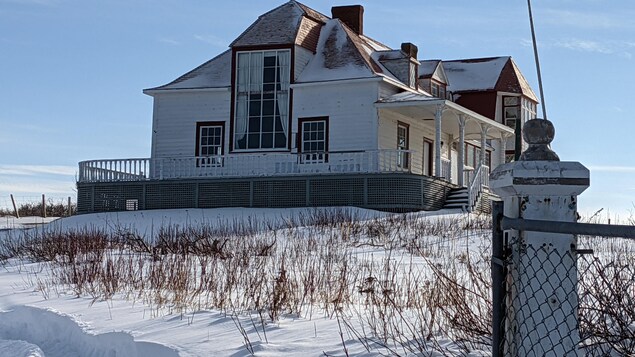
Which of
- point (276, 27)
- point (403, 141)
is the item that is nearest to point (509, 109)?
point (403, 141)

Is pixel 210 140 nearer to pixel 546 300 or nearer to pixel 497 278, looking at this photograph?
pixel 497 278

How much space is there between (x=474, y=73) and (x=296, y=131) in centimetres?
1324

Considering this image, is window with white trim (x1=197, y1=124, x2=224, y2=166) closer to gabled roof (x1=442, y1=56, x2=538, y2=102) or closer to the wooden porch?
the wooden porch

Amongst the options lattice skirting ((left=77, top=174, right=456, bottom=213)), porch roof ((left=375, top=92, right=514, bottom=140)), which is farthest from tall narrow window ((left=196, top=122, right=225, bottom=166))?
porch roof ((left=375, top=92, right=514, bottom=140))

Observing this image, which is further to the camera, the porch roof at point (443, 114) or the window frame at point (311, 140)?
the window frame at point (311, 140)

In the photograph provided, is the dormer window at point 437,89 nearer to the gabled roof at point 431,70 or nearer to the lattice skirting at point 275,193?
the gabled roof at point 431,70

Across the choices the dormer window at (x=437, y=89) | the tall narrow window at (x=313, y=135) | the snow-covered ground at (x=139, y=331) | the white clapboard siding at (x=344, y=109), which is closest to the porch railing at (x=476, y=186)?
the white clapboard siding at (x=344, y=109)

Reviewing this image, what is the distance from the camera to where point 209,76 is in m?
30.9

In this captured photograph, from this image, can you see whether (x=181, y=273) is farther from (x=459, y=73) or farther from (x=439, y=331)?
(x=459, y=73)

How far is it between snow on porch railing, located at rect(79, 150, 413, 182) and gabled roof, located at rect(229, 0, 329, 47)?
405 centimetres

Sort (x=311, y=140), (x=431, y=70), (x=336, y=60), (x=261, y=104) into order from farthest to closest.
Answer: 1. (x=431, y=70)
2. (x=336, y=60)
3. (x=261, y=104)
4. (x=311, y=140)

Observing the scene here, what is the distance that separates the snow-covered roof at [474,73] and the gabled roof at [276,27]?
10.1 meters

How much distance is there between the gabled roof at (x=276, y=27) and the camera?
29.1 m

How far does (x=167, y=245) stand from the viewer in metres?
13.8
